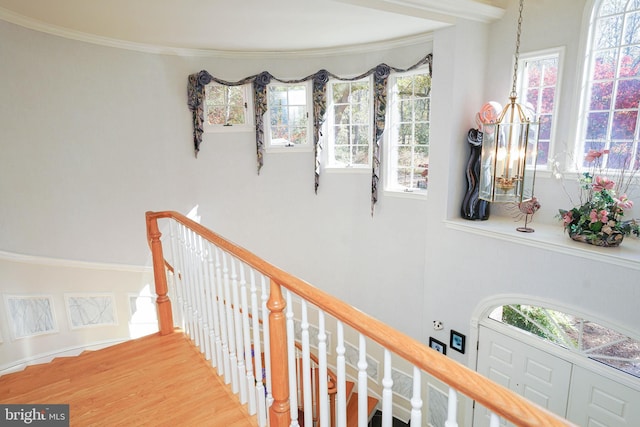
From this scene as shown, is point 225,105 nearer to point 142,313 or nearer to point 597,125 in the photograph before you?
point 142,313

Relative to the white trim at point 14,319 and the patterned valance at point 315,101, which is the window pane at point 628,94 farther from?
the white trim at point 14,319

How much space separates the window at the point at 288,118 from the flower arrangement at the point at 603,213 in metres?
3.53

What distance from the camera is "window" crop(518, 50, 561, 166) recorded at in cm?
377

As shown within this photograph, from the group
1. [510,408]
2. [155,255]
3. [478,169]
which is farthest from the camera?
[478,169]

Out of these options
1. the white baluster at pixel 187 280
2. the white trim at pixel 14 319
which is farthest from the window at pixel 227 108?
the white baluster at pixel 187 280

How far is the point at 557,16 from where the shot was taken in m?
3.64

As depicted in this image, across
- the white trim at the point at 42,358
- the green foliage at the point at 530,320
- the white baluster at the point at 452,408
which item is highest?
the white baluster at the point at 452,408

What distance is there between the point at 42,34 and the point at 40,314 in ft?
10.1

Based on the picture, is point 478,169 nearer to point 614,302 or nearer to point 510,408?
point 614,302

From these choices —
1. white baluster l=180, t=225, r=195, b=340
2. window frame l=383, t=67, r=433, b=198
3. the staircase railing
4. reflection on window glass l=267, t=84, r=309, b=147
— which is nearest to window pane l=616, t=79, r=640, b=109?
window frame l=383, t=67, r=433, b=198

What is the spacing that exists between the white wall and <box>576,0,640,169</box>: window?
0.17 m

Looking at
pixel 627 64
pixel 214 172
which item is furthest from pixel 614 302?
pixel 214 172

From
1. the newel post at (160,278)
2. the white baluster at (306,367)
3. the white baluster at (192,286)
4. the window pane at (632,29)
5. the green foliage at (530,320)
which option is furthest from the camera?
the green foliage at (530,320)

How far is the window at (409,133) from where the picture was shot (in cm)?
488
